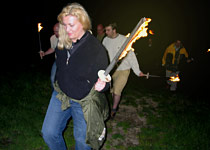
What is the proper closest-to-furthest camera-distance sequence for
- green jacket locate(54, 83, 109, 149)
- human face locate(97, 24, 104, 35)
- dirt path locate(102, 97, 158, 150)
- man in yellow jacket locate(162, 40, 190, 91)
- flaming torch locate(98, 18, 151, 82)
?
flaming torch locate(98, 18, 151, 82) < green jacket locate(54, 83, 109, 149) < dirt path locate(102, 97, 158, 150) < human face locate(97, 24, 104, 35) < man in yellow jacket locate(162, 40, 190, 91)

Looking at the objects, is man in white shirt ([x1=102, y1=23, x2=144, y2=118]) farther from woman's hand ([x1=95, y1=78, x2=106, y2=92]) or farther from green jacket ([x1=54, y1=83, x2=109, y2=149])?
woman's hand ([x1=95, y1=78, x2=106, y2=92])

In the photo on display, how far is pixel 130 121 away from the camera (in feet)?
17.5

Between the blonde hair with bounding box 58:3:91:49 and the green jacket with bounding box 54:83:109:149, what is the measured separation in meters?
0.73

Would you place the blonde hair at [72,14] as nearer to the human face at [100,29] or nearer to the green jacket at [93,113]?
the green jacket at [93,113]

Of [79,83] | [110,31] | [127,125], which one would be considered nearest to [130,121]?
[127,125]

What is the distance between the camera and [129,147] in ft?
13.6

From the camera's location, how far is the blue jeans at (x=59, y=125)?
8.48 feet

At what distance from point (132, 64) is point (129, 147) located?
1.97 meters

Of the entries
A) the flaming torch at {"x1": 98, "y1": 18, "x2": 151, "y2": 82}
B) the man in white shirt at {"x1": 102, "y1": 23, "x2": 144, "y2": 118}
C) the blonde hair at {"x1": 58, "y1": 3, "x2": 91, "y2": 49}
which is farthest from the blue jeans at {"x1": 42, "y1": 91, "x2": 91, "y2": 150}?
the man in white shirt at {"x1": 102, "y1": 23, "x2": 144, "y2": 118}

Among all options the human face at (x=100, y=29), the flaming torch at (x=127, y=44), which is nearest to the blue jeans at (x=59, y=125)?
the flaming torch at (x=127, y=44)

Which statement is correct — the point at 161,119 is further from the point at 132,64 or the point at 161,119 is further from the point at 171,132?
the point at 132,64

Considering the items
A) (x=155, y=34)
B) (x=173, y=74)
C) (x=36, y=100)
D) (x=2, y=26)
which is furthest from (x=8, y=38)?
(x=155, y=34)

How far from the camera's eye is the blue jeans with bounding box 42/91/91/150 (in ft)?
8.48

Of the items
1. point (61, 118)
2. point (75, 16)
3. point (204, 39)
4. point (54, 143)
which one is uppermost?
point (75, 16)
